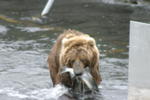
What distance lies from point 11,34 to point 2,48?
4.12ft

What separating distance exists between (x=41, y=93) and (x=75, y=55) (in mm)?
1517

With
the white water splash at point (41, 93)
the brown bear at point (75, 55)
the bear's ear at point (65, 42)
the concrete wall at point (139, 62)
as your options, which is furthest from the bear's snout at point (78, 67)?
the concrete wall at point (139, 62)

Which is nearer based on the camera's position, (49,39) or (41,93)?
(41,93)

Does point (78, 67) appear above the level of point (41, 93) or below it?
above

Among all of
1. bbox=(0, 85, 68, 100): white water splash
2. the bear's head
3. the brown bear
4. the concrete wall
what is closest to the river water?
bbox=(0, 85, 68, 100): white water splash

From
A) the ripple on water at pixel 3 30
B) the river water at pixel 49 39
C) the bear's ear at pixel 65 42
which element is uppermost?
the bear's ear at pixel 65 42

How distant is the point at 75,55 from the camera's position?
20.9 feet

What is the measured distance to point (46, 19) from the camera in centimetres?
1314

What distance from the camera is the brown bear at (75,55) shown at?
20.9 feet

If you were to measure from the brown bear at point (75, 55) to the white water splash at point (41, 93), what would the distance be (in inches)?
6.9

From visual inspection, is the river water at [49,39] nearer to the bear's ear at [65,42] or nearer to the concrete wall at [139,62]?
the bear's ear at [65,42]

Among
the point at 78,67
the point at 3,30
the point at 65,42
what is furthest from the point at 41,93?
the point at 3,30

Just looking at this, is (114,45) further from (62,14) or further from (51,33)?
(62,14)

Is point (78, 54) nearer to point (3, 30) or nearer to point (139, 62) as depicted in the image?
point (139, 62)
